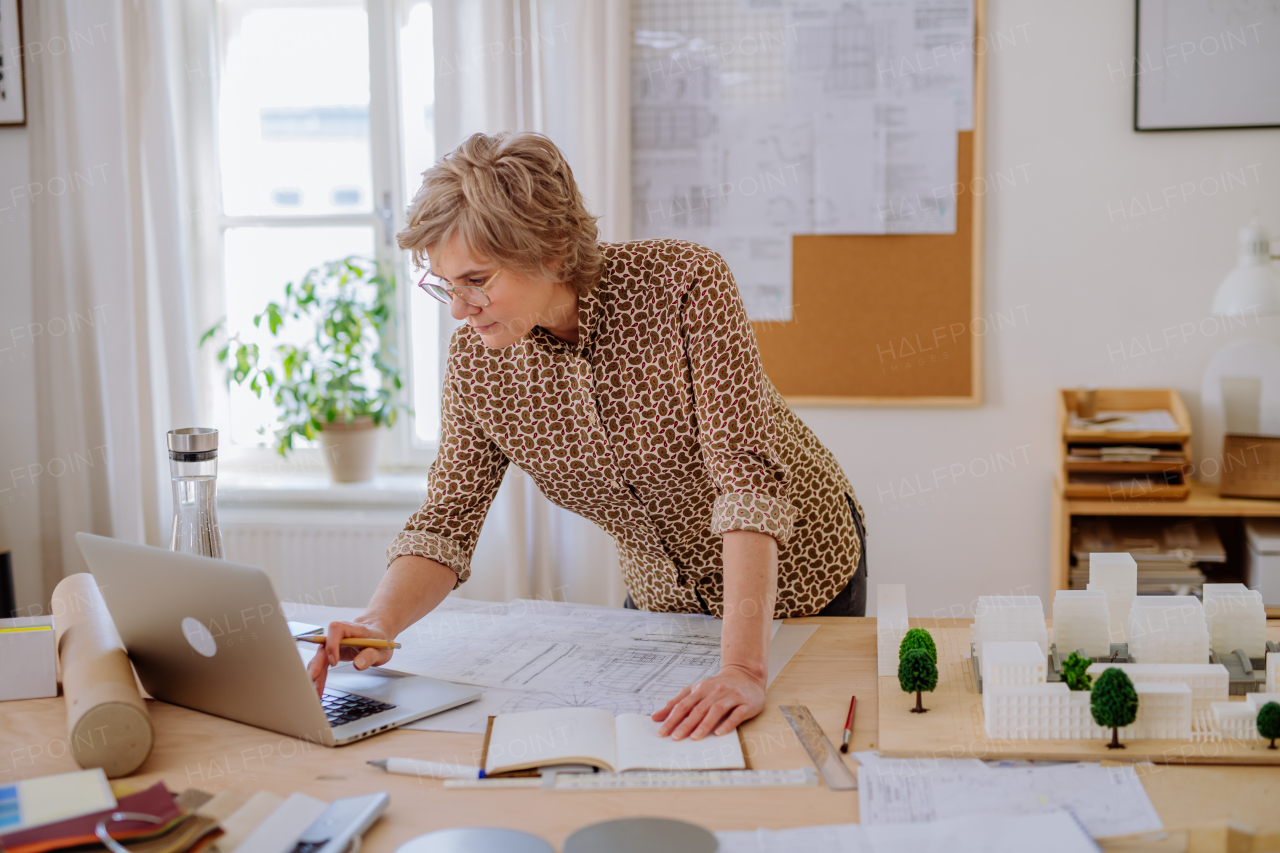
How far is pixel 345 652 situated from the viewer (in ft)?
4.25

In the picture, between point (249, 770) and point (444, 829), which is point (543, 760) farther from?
point (249, 770)

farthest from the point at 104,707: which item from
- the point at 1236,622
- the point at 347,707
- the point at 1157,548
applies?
the point at 1157,548

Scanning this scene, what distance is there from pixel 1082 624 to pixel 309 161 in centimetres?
278

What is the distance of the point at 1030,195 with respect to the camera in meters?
2.79

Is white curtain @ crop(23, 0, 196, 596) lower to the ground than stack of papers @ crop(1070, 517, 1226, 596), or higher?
higher

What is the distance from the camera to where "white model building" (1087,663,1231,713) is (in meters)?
1.07

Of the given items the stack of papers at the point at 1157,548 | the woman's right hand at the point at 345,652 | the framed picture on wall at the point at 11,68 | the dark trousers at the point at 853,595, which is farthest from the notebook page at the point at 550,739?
the framed picture on wall at the point at 11,68

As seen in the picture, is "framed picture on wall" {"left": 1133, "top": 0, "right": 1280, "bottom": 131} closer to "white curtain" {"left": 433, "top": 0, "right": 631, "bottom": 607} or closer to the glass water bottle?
"white curtain" {"left": 433, "top": 0, "right": 631, "bottom": 607}

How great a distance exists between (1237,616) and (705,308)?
732 millimetres

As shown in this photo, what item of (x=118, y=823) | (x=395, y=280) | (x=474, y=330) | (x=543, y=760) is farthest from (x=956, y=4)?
(x=118, y=823)

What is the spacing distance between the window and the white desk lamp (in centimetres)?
210

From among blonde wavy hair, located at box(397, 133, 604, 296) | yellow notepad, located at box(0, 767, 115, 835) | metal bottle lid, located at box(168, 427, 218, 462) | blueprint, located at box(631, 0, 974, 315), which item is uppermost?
blueprint, located at box(631, 0, 974, 315)

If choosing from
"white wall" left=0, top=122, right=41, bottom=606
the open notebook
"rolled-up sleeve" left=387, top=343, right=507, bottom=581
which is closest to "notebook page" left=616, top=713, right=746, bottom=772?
the open notebook

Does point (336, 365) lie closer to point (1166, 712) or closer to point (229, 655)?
point (229, 655)
